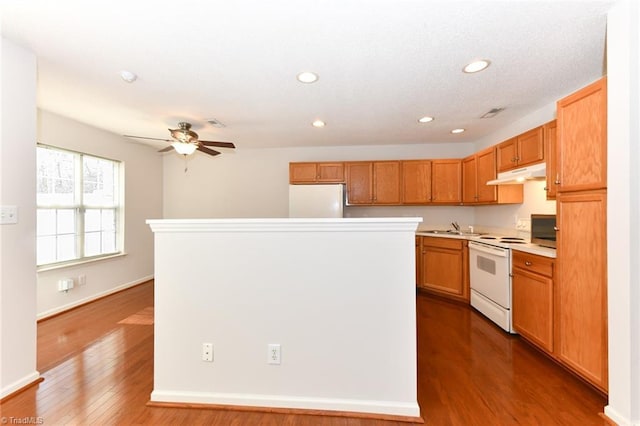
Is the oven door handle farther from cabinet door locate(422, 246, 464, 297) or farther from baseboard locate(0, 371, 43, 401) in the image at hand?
baseboard locate(0, 371, 43, 401)

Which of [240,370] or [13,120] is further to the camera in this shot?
[13,120]

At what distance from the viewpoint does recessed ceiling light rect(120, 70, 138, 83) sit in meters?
2.23

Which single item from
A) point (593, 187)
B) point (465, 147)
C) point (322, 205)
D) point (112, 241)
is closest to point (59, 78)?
point (112, 241)

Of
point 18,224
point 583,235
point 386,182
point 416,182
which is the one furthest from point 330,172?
point 18,224

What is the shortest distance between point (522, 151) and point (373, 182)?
207 centimetres

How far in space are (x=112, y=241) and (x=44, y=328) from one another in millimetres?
1615

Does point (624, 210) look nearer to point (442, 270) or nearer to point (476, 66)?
point (476, 66)

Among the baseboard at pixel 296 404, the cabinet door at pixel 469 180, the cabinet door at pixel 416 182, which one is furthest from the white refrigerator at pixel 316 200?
the baseboard at pixel 296 404

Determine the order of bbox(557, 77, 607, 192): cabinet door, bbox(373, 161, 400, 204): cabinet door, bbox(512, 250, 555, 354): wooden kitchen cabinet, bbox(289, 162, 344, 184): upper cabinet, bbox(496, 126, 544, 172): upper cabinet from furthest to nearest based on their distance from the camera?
bbox(289, 162, 344, 184): upper cabinet
bbox(373, 161, 400, 204): cabinet door
bbox(496, 126, 544, 172): upper cabinet
bbox(512, 250, 555, 354): wooden kitchen cabinet
bbox(557, 77, 607, 192): cabinet door

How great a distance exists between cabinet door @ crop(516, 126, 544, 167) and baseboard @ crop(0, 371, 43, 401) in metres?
4.63

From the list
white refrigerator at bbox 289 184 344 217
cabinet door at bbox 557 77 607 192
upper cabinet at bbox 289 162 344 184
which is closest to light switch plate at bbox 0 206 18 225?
white refrigerator at bbox 289 184 344 217

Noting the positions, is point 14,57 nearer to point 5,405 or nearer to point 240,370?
point 5,405

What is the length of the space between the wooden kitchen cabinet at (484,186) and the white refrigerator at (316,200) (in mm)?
1923

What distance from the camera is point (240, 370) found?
174cm
